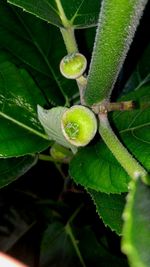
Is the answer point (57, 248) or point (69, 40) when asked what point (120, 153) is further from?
point (57, 248)

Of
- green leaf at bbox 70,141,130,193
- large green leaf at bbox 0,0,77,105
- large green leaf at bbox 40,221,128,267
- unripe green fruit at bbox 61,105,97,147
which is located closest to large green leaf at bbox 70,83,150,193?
green leaf at bbox 70,141,130,193

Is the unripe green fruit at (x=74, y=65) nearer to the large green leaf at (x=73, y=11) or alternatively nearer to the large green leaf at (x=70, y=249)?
the large green leaf at (x=73, y=11)

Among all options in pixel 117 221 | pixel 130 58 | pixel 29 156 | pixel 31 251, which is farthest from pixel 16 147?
pixel 31 251

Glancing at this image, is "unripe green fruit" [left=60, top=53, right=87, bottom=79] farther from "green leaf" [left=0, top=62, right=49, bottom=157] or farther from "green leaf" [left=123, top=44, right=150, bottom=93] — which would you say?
"green leaf" [left=123, top=44, right=150, bottom=93]

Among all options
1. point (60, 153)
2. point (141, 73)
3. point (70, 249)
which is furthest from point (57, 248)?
point (141, 73)

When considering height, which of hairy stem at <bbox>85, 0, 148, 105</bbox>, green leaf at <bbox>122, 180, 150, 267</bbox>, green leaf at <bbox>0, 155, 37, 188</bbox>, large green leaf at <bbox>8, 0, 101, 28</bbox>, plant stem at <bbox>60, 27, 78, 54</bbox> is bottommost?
green leaf at <bbox>122, 180, 150, 267</bbox>

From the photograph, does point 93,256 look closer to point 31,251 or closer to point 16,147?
point 31,251
